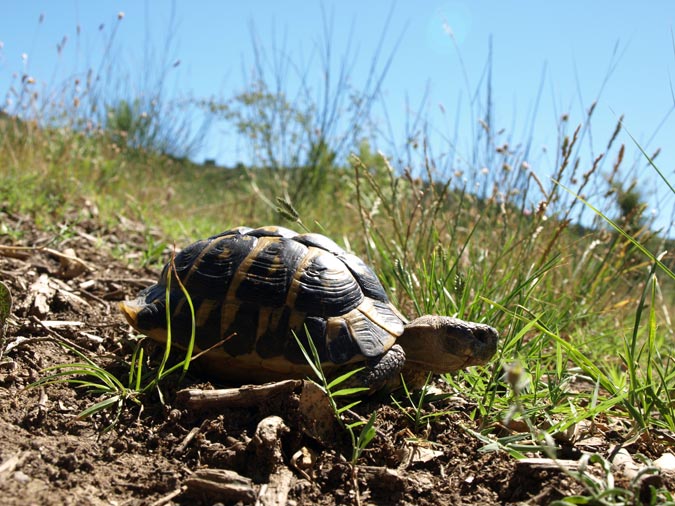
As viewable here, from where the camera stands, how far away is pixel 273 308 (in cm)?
219

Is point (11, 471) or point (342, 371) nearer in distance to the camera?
point (11, 471)

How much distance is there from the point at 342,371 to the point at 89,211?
397 centimetres

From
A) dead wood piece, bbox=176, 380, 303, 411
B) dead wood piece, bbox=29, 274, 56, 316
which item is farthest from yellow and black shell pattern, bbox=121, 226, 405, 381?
dead wood piece, bbox=29, 274, 56, 316

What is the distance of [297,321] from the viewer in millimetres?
2150

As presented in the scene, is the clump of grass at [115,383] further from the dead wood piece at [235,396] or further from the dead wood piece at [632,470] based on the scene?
the dead wood piece at [632,470]

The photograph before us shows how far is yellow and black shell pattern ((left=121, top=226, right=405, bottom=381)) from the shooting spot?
83.6 inches

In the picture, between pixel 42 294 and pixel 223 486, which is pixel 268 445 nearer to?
pixel 223 486

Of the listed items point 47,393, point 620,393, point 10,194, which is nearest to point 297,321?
point 47,393

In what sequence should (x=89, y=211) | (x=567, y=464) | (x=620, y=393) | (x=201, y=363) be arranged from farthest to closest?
(x=89, y=211)
(x=201, y=363)
(x=620, y=393)
(x=567, y=464)

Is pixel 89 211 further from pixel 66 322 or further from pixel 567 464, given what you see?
pixel 567 464

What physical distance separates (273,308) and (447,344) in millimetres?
690

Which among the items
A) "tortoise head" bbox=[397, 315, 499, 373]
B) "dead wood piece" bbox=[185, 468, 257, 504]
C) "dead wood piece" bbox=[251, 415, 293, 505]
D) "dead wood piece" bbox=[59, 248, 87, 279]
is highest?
"tortoise head" bbox=[397, 315, 499, 373]

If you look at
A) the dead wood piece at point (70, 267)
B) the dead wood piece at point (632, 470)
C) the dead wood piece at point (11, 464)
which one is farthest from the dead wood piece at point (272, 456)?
the dead wood piece at point (70, 267)

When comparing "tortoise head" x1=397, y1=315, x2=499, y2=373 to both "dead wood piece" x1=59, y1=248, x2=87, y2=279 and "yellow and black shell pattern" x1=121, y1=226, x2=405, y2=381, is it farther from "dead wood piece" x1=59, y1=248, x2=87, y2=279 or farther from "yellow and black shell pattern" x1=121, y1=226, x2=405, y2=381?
"dead wood piece" x1=59, y1=248, x2=87, y2=279
